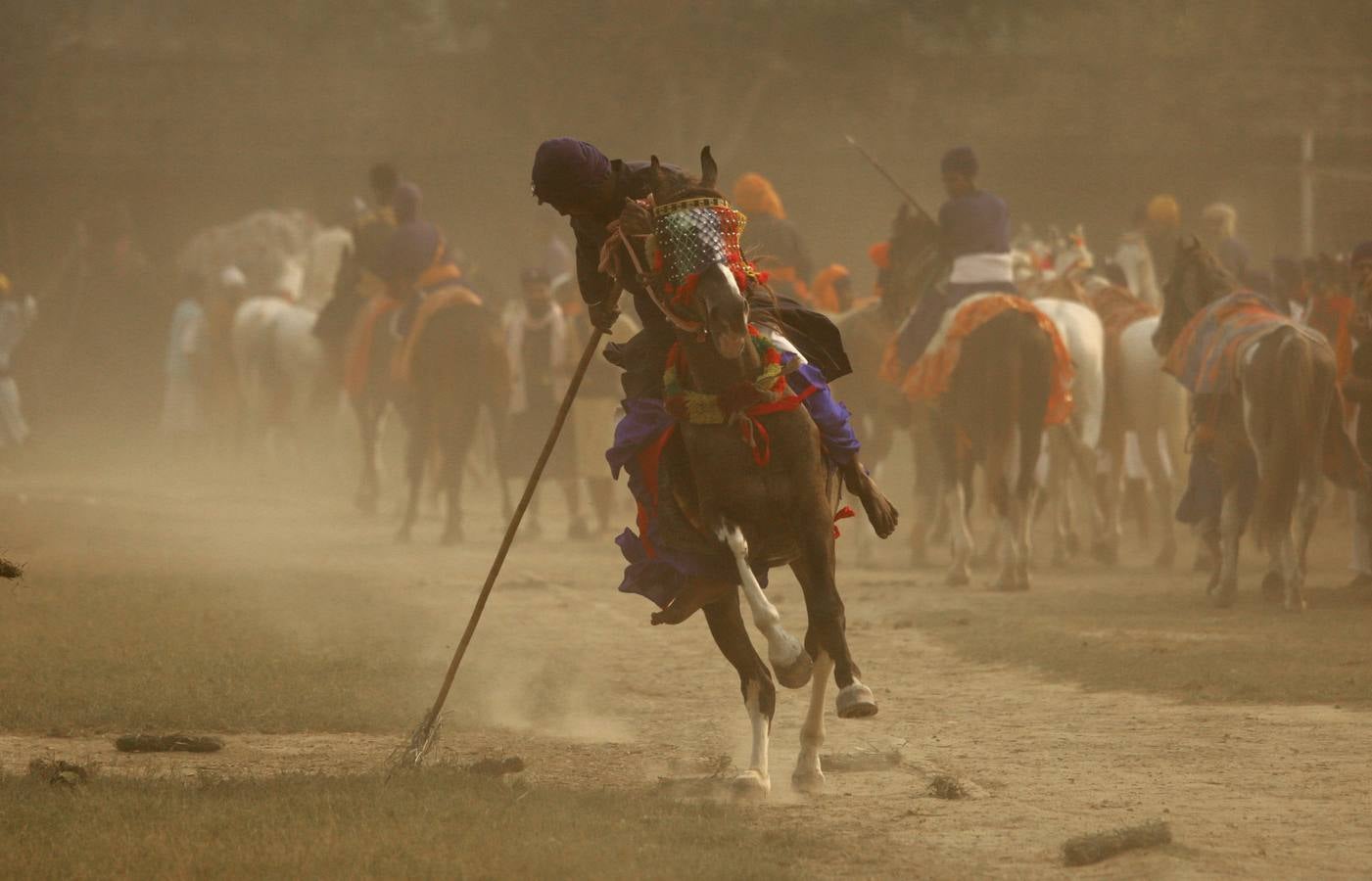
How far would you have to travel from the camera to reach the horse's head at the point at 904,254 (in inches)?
696

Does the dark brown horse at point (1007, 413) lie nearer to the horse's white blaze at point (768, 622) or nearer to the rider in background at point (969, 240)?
the rider in background at point (969, 240)

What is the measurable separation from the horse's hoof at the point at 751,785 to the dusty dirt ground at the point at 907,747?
0.34ft

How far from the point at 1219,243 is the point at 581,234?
15761mm

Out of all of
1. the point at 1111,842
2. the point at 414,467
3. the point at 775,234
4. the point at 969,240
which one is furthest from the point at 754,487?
the point at 414,467

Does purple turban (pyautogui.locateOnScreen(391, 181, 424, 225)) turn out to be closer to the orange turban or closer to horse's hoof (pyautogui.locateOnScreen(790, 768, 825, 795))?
the orange turban

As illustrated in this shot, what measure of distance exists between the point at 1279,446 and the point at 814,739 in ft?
21.2

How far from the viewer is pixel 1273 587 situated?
44.8 ft

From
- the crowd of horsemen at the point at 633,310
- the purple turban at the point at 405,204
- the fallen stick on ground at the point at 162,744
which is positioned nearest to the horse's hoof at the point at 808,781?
the crowd of horsemen at the point at 633,310

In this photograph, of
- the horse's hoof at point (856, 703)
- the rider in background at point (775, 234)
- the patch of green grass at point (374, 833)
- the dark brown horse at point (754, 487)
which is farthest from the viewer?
the rider in background at point (775, 234)

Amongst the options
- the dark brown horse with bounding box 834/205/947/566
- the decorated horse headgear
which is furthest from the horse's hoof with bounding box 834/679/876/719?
the dark brown horse with bounding box 834/205/947/566

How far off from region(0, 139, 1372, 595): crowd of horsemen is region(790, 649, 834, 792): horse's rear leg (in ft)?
2.03

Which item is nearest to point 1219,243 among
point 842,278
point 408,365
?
point 842,278

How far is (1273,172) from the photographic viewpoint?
33875 mm

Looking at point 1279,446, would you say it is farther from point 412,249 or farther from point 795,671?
point 412,249
